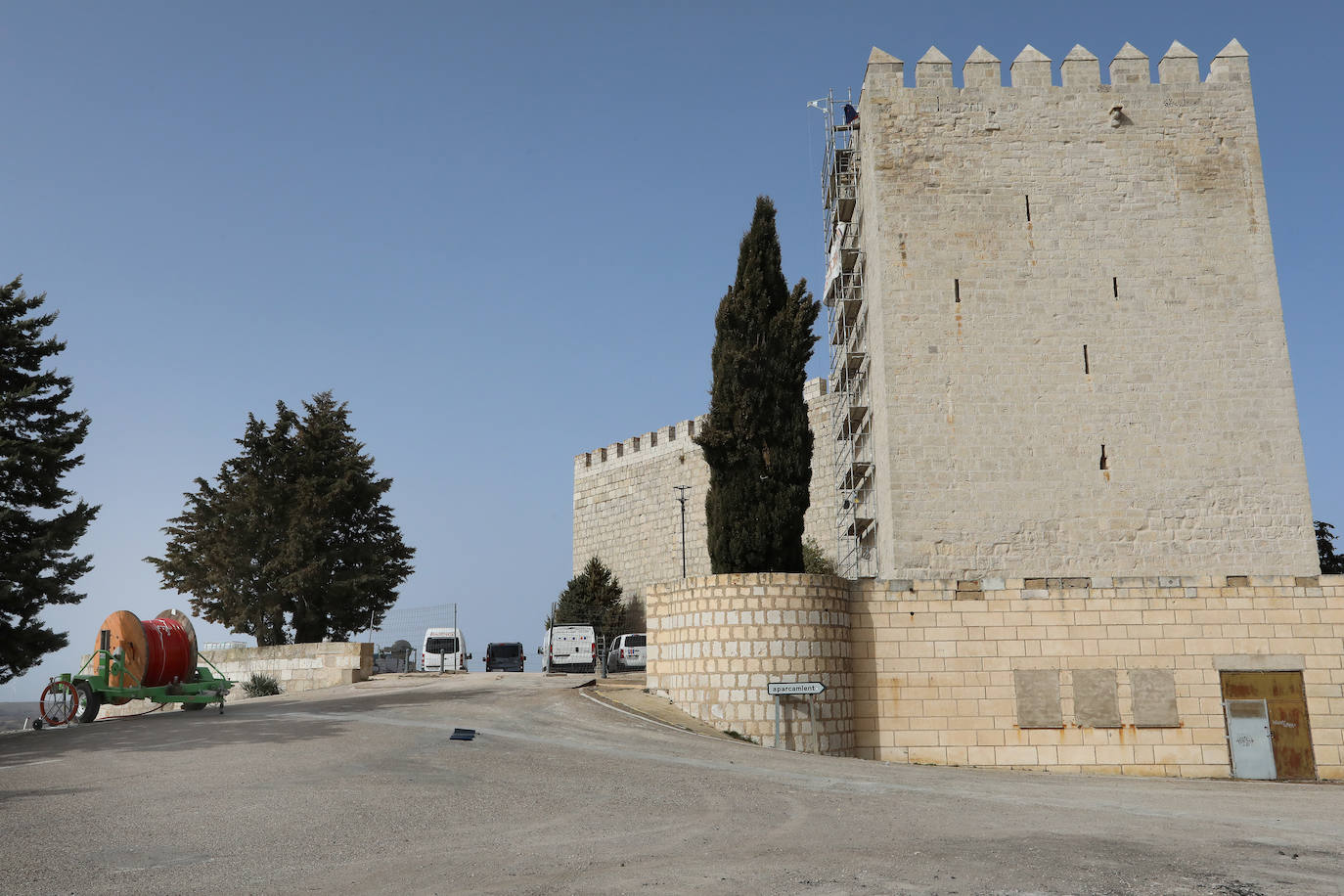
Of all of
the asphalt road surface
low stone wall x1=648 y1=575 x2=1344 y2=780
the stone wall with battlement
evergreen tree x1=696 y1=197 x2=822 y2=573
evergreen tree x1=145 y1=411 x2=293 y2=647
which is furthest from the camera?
the stone wall with battlement

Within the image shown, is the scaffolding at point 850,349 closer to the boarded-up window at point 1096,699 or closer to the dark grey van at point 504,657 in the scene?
the boarded-up window at point 1096,699

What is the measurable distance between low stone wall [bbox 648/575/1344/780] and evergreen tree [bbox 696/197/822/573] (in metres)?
1.51

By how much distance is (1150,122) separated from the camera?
20953 millimetres

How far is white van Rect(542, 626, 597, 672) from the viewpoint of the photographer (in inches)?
1164

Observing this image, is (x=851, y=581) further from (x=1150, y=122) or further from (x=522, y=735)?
(x=1150, y=122)

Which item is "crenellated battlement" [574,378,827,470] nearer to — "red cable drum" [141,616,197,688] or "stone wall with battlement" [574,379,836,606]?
"stone wall with battlement" [574,379,836,606]

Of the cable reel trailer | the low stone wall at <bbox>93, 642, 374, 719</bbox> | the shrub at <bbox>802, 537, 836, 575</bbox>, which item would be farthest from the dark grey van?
the cable reel trailer

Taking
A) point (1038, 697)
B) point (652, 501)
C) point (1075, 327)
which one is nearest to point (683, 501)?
point (652, 501)

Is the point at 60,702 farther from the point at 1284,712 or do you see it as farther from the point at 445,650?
the point at 1284,712

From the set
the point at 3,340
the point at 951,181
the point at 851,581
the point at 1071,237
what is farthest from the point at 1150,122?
the point at 3,340

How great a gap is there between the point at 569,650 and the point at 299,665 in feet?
25.1

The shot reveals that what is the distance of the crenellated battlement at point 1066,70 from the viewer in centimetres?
2112

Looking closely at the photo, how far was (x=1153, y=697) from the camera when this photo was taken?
17.4 meters

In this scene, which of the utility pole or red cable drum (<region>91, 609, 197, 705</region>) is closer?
red cable drum (<region>91, 609, 197, 705</region>)
